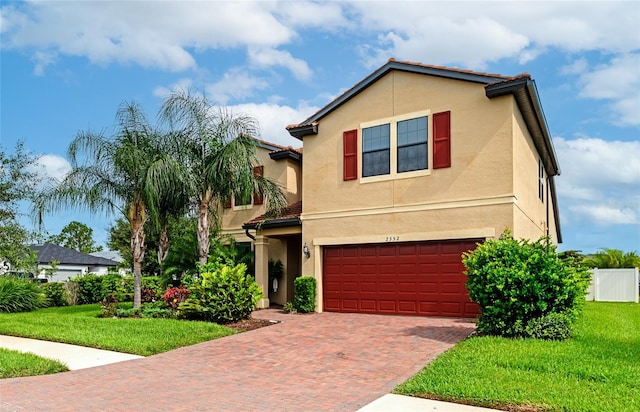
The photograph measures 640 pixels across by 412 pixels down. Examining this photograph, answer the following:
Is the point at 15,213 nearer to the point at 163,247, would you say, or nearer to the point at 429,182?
the point at 163,247

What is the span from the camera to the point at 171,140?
664 inches

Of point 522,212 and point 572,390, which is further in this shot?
point 522,212

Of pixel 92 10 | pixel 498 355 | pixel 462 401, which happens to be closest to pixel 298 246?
pixel 92 10

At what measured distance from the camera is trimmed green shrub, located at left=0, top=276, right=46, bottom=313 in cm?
1994

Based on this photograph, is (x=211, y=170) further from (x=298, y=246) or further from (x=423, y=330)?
(x=423, y=330)

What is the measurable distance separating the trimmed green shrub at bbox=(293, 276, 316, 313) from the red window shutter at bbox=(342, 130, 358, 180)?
3.62m

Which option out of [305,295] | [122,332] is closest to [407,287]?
[305,295]

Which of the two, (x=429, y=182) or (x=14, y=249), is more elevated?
(x=429, y=182)

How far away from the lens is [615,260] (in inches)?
1029

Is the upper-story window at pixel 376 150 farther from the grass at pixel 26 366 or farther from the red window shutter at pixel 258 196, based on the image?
the grass at pixel 26 366

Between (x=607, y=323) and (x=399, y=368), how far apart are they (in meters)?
7.69

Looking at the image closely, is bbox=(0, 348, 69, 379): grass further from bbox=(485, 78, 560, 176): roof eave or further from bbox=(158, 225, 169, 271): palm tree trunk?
bbox=(485, 78, 560, 176): roof eave

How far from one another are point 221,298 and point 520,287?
775 centimetres

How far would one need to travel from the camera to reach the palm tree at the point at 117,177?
16422 mm
